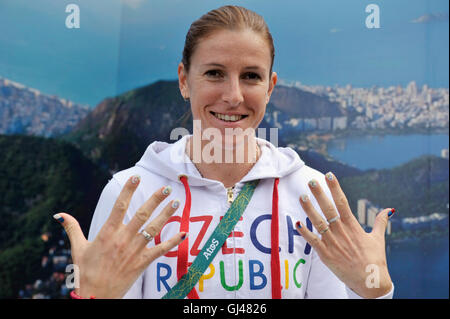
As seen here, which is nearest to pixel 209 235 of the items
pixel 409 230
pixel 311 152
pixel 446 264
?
pixel 311 152

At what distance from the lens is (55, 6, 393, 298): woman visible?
1309mm

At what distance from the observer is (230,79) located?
1.44m

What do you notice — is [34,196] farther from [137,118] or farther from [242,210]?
[242,210]

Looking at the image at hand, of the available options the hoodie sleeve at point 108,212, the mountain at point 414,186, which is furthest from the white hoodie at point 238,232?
the mountain at point 414,186

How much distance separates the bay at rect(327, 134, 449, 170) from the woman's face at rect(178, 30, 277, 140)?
58.3 inches

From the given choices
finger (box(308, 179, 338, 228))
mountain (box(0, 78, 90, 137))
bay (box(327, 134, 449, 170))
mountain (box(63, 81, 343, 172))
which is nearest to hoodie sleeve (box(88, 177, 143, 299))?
finger (box(308, 179, 338, 228))

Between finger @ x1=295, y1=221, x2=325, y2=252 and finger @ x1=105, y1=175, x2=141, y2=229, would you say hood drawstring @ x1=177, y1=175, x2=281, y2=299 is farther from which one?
finger @ x1=105, y1=175, x2=141, y2=229

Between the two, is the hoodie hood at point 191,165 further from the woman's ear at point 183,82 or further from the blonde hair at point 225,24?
the blonde hair at point 225,24

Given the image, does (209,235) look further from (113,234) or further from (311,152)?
(311,152)

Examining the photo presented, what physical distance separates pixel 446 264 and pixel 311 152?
124 cm

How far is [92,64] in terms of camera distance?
281 cm

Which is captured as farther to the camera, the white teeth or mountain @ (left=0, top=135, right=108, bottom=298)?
mountain @ (left=0, top=135, right=108, bottom=298)

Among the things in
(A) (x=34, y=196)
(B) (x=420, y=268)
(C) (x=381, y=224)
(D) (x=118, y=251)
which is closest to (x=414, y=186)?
(B) (x=420, y=268)

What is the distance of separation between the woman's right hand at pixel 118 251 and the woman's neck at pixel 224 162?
40 cm
